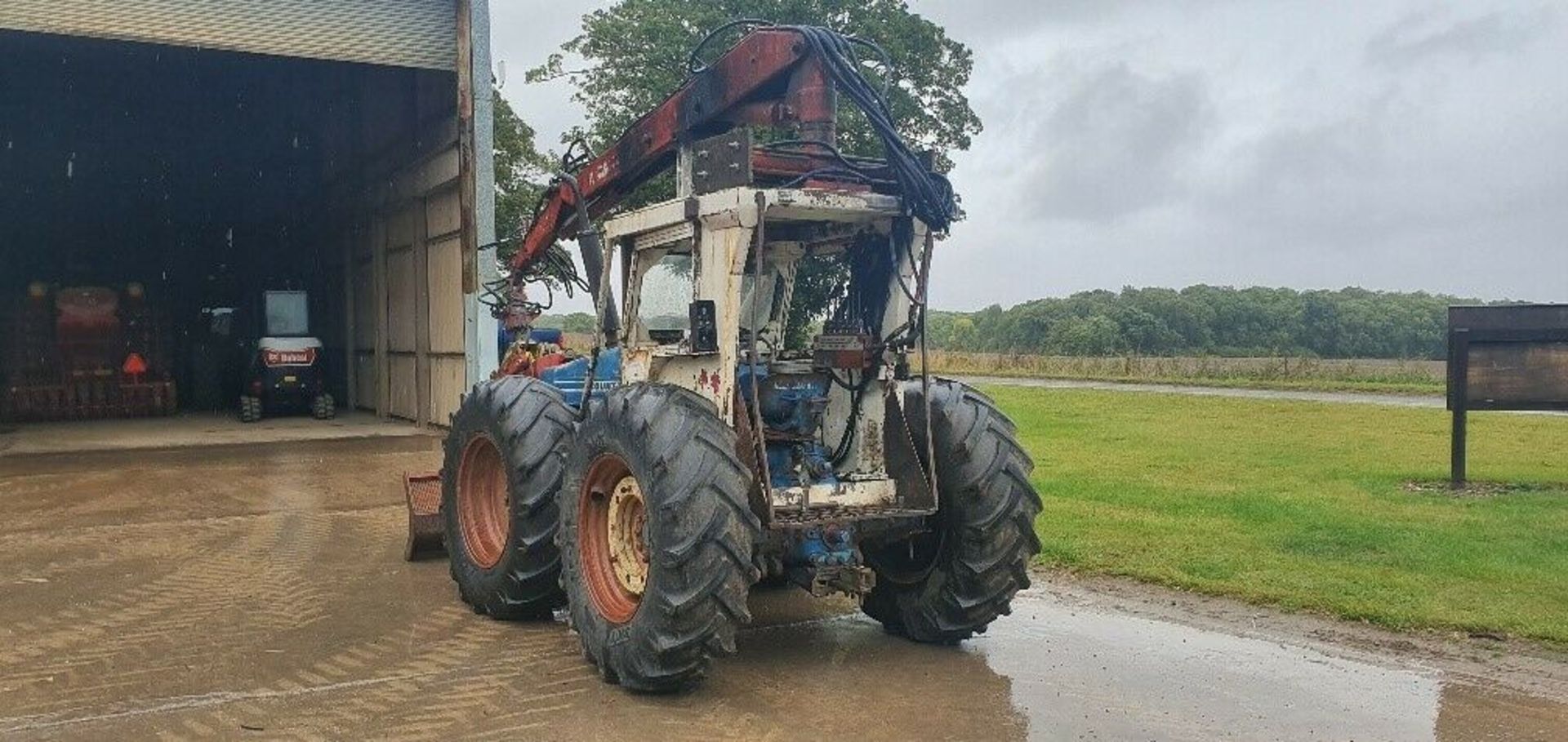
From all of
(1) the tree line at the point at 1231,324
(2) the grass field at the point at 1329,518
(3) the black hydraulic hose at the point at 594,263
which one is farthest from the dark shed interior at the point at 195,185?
(1) the tree line at the point at 1231,324

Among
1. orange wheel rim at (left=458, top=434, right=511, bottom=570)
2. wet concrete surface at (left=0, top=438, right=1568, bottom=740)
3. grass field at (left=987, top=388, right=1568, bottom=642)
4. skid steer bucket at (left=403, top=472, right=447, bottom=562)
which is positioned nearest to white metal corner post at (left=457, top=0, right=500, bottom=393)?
skid steer bucket at (left=403, top=472, right=447, bottom=562)

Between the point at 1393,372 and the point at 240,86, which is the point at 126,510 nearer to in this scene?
the point at 240,86

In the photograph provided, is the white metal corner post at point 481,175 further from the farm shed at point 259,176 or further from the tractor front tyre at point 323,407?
the tractor front tyre at point 323,407

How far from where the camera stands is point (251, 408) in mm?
21234

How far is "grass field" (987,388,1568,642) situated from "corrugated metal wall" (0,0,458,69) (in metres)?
9.97

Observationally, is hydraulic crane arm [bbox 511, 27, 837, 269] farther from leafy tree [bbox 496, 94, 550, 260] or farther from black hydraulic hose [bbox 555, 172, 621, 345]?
leafy tree [bbox 496, 94, 550, 260]

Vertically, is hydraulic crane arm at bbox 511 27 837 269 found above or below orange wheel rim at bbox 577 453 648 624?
above

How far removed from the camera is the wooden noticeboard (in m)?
11.6

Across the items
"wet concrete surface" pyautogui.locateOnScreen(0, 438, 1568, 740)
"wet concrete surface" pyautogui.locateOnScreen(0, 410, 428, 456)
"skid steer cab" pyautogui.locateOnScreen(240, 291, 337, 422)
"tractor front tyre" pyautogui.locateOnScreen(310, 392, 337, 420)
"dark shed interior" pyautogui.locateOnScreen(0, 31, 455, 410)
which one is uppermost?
"dark shed interior" pyautogui.locateOnScreen(0, 31, 455, 410)

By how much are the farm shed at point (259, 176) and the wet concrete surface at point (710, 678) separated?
8778mm

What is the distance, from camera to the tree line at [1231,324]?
48281 mm

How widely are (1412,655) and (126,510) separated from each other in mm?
10576

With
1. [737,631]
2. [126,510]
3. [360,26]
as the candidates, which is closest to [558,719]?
[737,631]

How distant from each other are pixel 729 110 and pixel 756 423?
183cm
